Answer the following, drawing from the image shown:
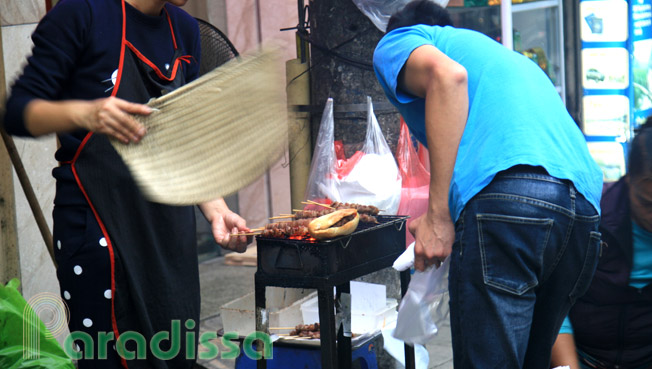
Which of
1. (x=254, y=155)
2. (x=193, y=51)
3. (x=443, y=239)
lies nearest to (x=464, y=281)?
(x=443, y=239)

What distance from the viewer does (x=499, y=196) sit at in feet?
7.32

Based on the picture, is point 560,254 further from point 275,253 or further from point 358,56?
point 358,56

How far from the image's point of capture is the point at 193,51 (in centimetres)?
260

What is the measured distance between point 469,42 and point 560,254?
76 centimetres

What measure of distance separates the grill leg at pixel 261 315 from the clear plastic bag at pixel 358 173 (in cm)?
95

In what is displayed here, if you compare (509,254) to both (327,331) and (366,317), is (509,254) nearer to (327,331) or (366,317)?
(327,331)

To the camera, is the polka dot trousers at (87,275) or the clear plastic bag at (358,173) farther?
the clear plastic bag at (358,173)

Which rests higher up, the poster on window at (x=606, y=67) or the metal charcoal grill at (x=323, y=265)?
the poster on window at (x=606, y=67)

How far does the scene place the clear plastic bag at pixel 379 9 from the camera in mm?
4176

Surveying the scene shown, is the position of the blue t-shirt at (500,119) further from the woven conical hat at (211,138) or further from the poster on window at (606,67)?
the poster on window at (606,67)

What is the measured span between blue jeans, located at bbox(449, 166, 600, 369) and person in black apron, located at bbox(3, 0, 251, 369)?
0.94 meters

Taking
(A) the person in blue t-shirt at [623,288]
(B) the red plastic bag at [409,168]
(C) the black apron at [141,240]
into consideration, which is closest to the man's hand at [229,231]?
(C) the black apron at [141,240]

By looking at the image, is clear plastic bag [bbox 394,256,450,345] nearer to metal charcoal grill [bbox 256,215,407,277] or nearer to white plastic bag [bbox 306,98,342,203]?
metal charcoal grill [bbox 256,215,407,277]

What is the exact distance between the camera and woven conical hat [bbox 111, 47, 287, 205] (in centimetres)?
202
